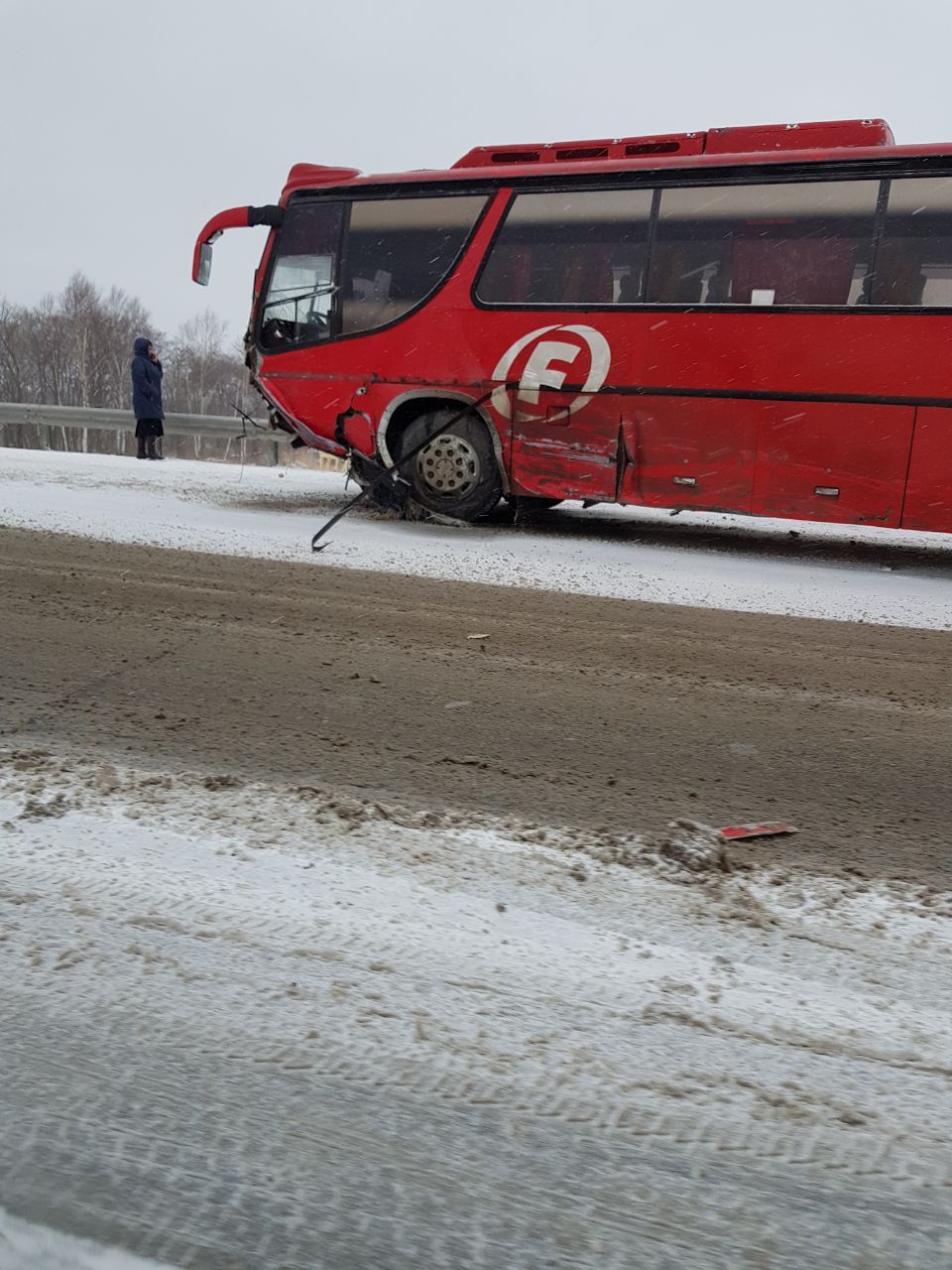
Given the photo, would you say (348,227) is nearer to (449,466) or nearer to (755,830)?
(449,466)

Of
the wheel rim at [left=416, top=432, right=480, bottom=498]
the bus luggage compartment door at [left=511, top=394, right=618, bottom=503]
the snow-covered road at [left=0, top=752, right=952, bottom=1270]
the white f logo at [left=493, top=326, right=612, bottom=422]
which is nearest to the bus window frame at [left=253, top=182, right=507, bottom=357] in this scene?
the white f logo at [left=493, top=326, right=612, bottom=422]

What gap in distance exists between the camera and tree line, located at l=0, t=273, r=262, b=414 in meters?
54.9

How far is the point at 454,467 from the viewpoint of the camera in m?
7.51

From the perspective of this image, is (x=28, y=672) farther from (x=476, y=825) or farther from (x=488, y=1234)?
(x=488, y=1234)

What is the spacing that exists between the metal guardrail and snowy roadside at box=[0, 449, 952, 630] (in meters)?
4.40

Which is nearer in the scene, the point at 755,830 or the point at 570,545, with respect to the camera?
the point at 755,830

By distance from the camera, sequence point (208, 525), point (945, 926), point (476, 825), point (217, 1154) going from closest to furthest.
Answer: point (217, 1154), point (945, 926), point (476, 825), point (208, 525)

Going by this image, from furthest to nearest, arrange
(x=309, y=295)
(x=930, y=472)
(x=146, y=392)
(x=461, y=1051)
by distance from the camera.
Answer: (x=146, y=392), (x=309, y=295), (x=930, y=472), (x=461, y=1051)

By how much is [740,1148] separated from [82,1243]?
0.74 meters

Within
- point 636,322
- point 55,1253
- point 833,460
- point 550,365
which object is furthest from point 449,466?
point 55,1253

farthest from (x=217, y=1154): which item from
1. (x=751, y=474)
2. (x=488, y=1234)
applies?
(x=751, y=474)

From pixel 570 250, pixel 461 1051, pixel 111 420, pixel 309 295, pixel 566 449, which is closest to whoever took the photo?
pixel 461 1051

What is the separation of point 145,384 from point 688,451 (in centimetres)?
882

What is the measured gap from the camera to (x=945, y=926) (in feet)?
→ 5.29
